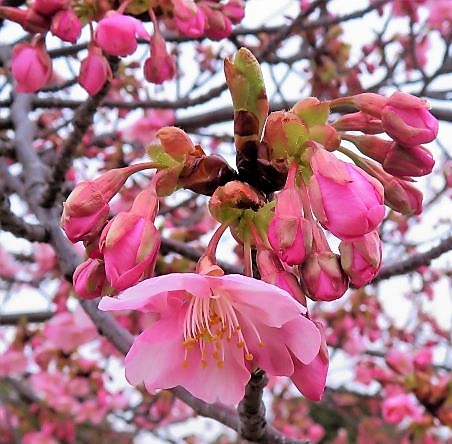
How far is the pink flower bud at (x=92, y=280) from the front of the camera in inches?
37.5

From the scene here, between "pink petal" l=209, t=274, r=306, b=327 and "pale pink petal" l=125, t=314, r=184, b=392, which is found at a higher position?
"pink petal" l=209, t=274, r=306, b=327

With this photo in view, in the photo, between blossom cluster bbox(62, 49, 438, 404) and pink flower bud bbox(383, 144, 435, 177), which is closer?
blossom cluster bbox(62, 49, 438, 404)

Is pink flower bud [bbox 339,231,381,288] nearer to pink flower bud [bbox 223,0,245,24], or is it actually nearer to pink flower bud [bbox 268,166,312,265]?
pink flower bud [bbox 268,166,312,265]

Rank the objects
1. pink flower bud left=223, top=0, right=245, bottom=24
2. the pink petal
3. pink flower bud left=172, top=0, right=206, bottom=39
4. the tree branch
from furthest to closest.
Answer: pink flower bud left=223, top=0, right=245, bottom=24
the tree branch
pink flower bud left=172, top=0, right=206, bottom=39
the pink petal

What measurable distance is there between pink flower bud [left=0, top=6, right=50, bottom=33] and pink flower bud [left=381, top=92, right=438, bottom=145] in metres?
0.85

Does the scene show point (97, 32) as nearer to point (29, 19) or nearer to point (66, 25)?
point (66, 25)

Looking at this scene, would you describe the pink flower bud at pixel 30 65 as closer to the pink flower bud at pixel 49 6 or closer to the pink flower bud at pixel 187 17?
the pink flower bud at pixel 49 6

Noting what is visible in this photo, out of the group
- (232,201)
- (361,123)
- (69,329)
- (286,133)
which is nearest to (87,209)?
(232,201)

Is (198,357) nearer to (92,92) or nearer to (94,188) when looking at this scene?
(94,188)

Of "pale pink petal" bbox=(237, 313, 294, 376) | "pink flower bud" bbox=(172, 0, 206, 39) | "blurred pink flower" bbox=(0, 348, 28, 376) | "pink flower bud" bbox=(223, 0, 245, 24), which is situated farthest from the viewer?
"blurred pink flower" bbox=(0, 348, 28, 376)

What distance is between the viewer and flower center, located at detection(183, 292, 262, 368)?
1006mm

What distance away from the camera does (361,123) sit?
3.42ft

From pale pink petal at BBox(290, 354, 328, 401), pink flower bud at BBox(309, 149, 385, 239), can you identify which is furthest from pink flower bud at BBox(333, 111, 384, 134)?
pale pink petal at BBox(290, 354, 328, 401)

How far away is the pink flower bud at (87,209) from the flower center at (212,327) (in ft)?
0.60
